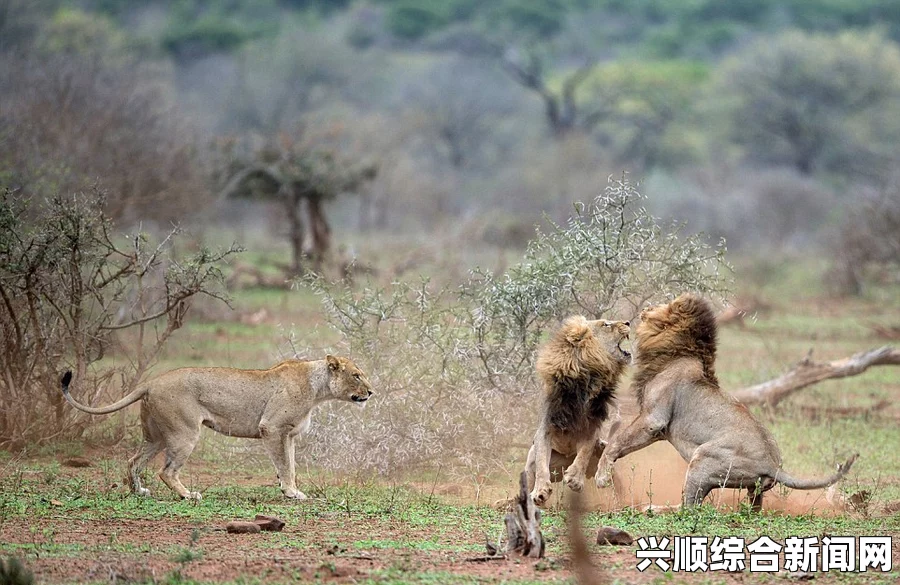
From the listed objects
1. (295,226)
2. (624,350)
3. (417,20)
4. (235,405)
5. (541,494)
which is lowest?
(541,494)

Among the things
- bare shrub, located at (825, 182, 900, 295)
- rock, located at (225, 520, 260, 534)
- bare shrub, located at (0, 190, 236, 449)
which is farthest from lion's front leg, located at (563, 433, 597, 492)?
bare shrub, located at (825, 182, 900, 295)

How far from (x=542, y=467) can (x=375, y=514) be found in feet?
3.49

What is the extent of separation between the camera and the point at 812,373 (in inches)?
485

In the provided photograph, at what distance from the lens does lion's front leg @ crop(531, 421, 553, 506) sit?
7.69 m

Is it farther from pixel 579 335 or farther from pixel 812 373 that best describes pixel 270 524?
pixel 812 373

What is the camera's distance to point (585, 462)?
7.86 m

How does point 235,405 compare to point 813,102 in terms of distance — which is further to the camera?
point 813,102

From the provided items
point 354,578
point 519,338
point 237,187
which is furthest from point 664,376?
point 237,187

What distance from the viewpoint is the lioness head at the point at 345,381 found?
852cm

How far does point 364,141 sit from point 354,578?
30075mm

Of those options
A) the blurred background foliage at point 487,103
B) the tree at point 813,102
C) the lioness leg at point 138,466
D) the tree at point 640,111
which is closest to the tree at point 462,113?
the blurred background foliage at point 487,103

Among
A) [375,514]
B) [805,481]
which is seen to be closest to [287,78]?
[375,514]

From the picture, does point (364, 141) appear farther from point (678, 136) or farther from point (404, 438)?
point (404, 438)

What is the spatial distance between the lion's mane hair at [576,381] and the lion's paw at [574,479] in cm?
28
